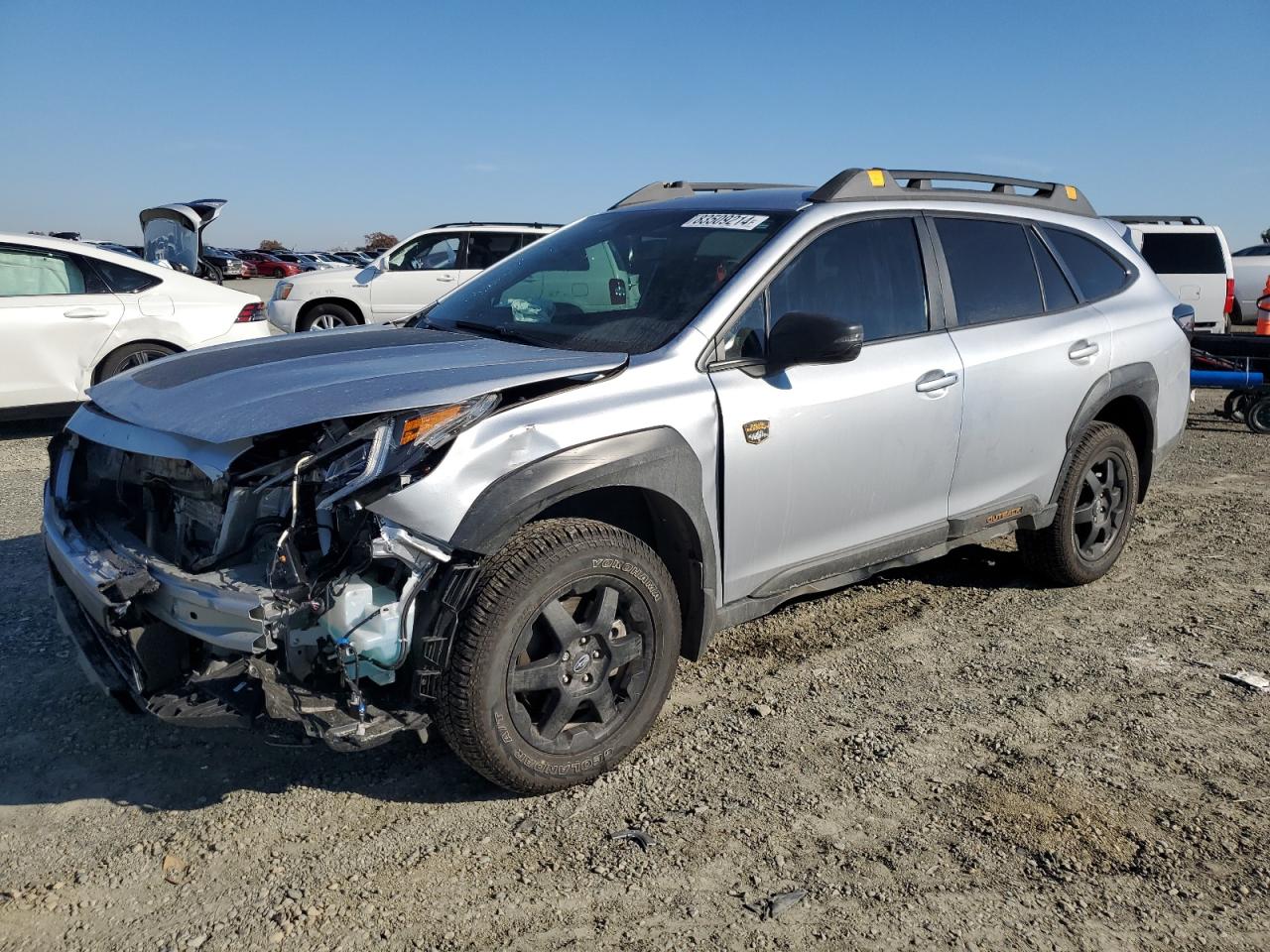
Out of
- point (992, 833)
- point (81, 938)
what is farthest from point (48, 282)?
point (992, 833)

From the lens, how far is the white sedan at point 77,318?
799 cm

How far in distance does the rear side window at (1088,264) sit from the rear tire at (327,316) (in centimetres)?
1017

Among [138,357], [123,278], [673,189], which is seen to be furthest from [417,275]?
[673,189]

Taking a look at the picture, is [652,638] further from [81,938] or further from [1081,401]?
[1081,401]

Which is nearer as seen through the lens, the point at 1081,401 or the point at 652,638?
the point at 652,638

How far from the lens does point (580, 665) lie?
124 inches

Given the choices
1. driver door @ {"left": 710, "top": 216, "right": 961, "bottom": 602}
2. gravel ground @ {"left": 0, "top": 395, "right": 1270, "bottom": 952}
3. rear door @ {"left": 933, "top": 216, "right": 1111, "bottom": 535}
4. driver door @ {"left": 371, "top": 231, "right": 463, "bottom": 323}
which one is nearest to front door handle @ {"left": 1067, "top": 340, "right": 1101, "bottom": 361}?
rear door @ {"left": 933, "top": 216, "right": 1111, "bottom": 535}

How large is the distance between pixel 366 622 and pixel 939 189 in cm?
310

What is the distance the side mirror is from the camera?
3381mm

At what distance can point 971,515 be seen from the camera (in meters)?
4.36

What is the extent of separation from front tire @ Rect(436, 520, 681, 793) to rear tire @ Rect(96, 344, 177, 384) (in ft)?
20.6

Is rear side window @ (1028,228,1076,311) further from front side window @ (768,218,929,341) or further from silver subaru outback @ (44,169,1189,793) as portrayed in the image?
front side window @ (768,218,929,341)

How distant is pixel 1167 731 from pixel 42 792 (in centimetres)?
374

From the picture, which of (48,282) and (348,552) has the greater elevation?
(48,282)
